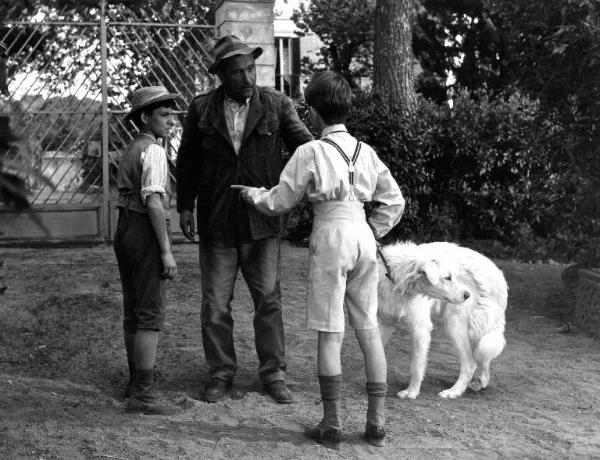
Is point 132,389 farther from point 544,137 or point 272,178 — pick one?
point 544,137

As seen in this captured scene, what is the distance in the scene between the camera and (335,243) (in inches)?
191

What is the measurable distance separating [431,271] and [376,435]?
1117 mm

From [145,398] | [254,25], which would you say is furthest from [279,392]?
[254,25]

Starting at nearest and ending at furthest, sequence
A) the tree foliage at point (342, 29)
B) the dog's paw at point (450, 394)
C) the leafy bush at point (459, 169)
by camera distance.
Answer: the dog's paw at point (450, 394), the leafy bush at point (459, 169), the tree foliage at point (342, 29)

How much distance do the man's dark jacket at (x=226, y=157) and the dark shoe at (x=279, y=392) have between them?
35.7 inches

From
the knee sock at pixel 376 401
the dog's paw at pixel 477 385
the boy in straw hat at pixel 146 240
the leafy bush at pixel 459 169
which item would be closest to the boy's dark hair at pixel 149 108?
the boy in straw hat at pixel 146 240

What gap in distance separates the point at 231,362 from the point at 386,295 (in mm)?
1037

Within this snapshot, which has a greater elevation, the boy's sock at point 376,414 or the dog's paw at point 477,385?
the boy's sock at point 376,414

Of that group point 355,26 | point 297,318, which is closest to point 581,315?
point 297,318

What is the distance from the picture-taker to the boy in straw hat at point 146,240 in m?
5.28

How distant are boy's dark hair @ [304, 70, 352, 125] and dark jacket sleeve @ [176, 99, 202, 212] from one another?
40.2 inches

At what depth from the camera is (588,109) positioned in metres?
8.76

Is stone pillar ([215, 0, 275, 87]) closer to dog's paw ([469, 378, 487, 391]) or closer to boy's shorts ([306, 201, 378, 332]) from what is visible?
dog's paw ([469, 378, 487, 391])

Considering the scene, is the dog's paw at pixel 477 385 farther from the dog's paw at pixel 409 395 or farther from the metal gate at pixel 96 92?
the metal gate at pixel 96 92
